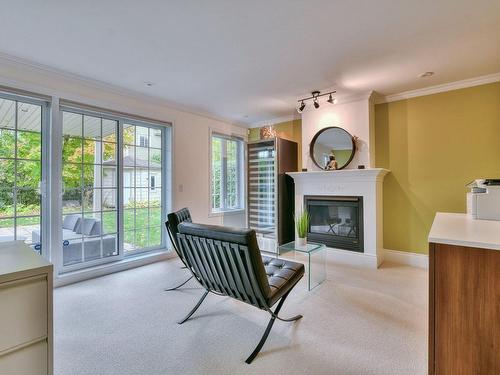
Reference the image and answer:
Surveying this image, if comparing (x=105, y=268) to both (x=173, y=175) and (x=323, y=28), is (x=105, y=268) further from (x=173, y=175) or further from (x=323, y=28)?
(x=323, y=28)

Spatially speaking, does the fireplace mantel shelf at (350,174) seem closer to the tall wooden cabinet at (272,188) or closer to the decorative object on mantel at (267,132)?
the tall wooden cabinet at (272,188)

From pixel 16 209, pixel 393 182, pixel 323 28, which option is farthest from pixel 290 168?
pixel 16 209

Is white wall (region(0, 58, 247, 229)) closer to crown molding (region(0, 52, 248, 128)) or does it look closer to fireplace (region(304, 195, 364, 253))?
crown molding (region(0, 52, 248, 128))

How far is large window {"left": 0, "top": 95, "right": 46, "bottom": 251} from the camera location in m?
2.73

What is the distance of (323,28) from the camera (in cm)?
217

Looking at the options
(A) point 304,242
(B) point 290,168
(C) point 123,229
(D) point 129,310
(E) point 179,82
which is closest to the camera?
(D) point 129,310

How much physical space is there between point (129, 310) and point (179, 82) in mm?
2625

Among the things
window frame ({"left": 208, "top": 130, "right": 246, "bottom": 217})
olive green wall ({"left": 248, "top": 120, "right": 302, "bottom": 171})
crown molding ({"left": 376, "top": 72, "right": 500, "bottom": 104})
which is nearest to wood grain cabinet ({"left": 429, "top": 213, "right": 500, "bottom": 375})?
crown molding ({"left": 376, "top": 72, "right": 500, "bottom": 104})

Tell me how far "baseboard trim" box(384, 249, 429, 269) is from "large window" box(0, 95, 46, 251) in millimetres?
4543

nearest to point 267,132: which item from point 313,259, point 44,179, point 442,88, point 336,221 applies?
point 336,221

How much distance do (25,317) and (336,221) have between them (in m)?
3.85

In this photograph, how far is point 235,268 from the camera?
1845 millimetres

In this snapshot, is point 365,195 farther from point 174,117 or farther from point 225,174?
point 174,117

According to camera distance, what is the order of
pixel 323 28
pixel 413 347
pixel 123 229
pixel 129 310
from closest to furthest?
1. pixel 413 347
2. pixel 323 28
3. pixel 129 310
4. pixel 123 229
